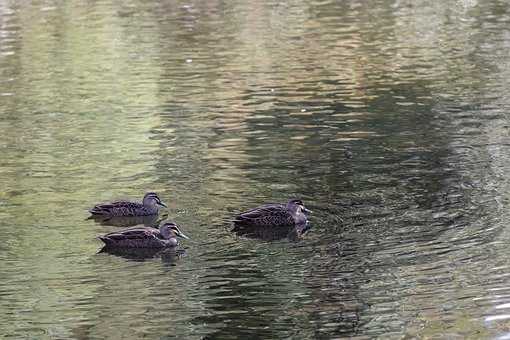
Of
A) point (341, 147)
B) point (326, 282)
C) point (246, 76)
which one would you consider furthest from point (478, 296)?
point (246, 76)

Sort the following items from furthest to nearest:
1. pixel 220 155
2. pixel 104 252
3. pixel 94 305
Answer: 1. pixel 220 155
2. pixel 104 252
3. pixel 94 305

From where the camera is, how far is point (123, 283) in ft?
44.0

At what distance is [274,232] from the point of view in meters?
15.6

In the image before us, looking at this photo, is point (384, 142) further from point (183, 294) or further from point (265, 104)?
point (183, 294)

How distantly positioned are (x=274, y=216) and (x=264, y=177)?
2.56 metres

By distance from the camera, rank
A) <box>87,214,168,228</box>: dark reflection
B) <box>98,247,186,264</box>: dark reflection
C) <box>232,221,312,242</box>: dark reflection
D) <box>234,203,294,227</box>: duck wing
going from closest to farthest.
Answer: <box>98,247,186,264</box>: dark reflection → <box>232,221,312,242</box>: dark reflection → <box>234,203,294,227</box>: duck wing → <box>87,214,168,228</box>: dark reflection

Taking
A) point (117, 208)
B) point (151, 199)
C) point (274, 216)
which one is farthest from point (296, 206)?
point (117, 208)

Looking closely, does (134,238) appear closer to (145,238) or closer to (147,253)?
(145,238)

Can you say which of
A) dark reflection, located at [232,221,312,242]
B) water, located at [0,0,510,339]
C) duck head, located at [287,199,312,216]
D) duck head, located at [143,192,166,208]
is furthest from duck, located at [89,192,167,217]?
duck head, located at [287,199,312,216]

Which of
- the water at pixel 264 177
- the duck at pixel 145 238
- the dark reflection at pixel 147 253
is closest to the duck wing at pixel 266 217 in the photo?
the water at pixel 264 177

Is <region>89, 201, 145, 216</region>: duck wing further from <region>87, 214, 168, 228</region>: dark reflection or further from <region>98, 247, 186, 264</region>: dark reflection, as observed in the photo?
<region>98, 247, 186, 264</region>: dark reflection

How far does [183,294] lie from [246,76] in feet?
51.7

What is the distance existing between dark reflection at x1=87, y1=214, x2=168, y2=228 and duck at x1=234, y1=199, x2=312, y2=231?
124 cm

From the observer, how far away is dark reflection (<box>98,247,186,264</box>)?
14.5m
